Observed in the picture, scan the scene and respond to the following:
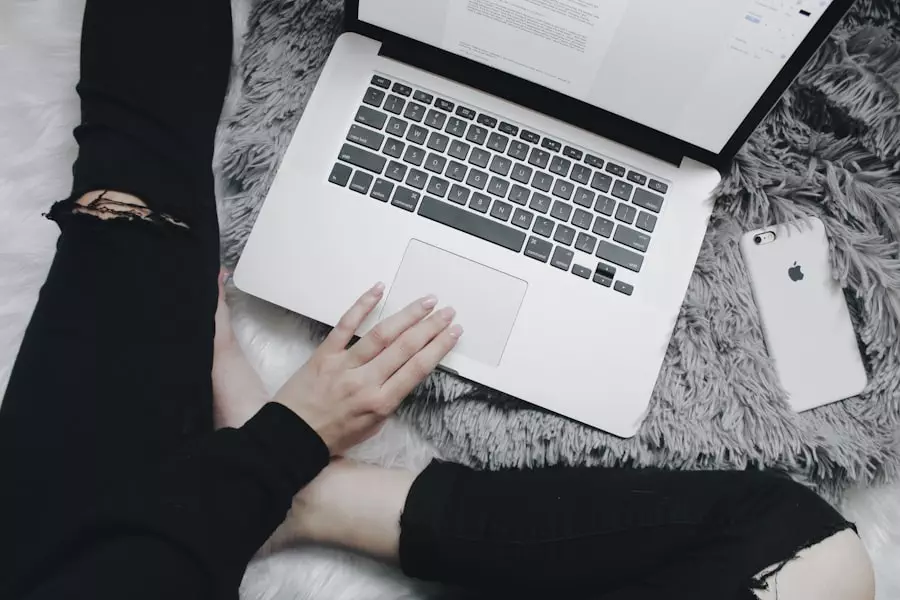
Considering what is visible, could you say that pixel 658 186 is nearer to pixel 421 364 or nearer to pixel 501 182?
pixel 501 182

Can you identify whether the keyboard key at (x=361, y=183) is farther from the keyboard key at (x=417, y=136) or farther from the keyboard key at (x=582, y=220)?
the keyboard key at (x=582, y=220)

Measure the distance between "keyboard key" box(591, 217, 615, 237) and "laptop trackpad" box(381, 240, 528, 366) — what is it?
0.24 feet

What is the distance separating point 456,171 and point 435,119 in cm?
5

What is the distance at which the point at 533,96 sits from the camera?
597 mm

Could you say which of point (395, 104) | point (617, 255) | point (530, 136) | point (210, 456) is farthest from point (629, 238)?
point (210, 456)

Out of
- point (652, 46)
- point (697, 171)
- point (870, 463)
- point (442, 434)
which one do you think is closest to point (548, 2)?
point (652, 46)

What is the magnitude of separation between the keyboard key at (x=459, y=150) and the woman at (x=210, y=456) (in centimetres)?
13

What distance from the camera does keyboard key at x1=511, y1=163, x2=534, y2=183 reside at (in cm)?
60

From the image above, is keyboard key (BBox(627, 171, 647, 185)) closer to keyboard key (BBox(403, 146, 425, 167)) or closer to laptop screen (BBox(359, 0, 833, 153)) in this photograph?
laptop screen (BBox(359, 0, 833, 153))

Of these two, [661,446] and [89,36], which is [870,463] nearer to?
[661,446]

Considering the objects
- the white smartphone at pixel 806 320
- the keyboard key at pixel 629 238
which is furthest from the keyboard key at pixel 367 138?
the white smartphone at pixel 806 320

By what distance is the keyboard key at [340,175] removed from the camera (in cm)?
59

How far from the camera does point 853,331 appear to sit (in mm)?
642

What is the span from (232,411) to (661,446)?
0.37m
